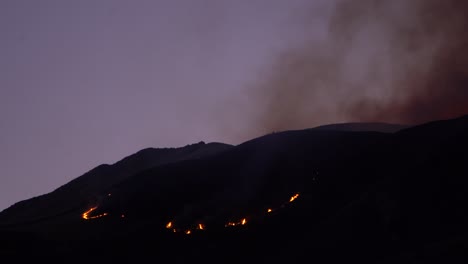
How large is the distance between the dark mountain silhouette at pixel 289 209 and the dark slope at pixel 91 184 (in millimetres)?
4913

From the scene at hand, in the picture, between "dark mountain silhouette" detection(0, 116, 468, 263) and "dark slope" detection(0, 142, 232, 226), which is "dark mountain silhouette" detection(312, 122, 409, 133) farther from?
"dark mountain silhouette" detection(0, 116, 468, 263)

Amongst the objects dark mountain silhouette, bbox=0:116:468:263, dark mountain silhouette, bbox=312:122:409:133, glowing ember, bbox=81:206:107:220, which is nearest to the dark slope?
dark mountain silhouette, bbox=0:116:468:263

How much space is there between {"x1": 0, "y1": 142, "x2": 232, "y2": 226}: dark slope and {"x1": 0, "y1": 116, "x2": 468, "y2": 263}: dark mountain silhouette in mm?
4913

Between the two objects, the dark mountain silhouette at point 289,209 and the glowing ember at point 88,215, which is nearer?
the dark mountain silhouette at point 289,209

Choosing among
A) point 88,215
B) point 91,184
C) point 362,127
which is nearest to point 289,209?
point 88,215

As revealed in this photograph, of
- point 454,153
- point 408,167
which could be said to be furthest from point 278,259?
point 454,153

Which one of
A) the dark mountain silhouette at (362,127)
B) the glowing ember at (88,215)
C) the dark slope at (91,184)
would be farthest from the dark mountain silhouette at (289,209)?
the dark mountain silhouette at (362,127)

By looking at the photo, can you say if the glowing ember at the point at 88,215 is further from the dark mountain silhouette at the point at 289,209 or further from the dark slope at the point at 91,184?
the dark slope at the point at 91,184

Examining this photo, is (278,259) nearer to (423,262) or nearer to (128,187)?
(423,262)

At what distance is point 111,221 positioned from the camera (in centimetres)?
6944

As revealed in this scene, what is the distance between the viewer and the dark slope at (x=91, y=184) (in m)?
90.4

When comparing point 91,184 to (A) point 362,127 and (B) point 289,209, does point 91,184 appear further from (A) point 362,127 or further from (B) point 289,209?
(B) point 289,209

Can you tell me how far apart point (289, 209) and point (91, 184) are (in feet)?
181

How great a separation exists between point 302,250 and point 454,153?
19.4 m
